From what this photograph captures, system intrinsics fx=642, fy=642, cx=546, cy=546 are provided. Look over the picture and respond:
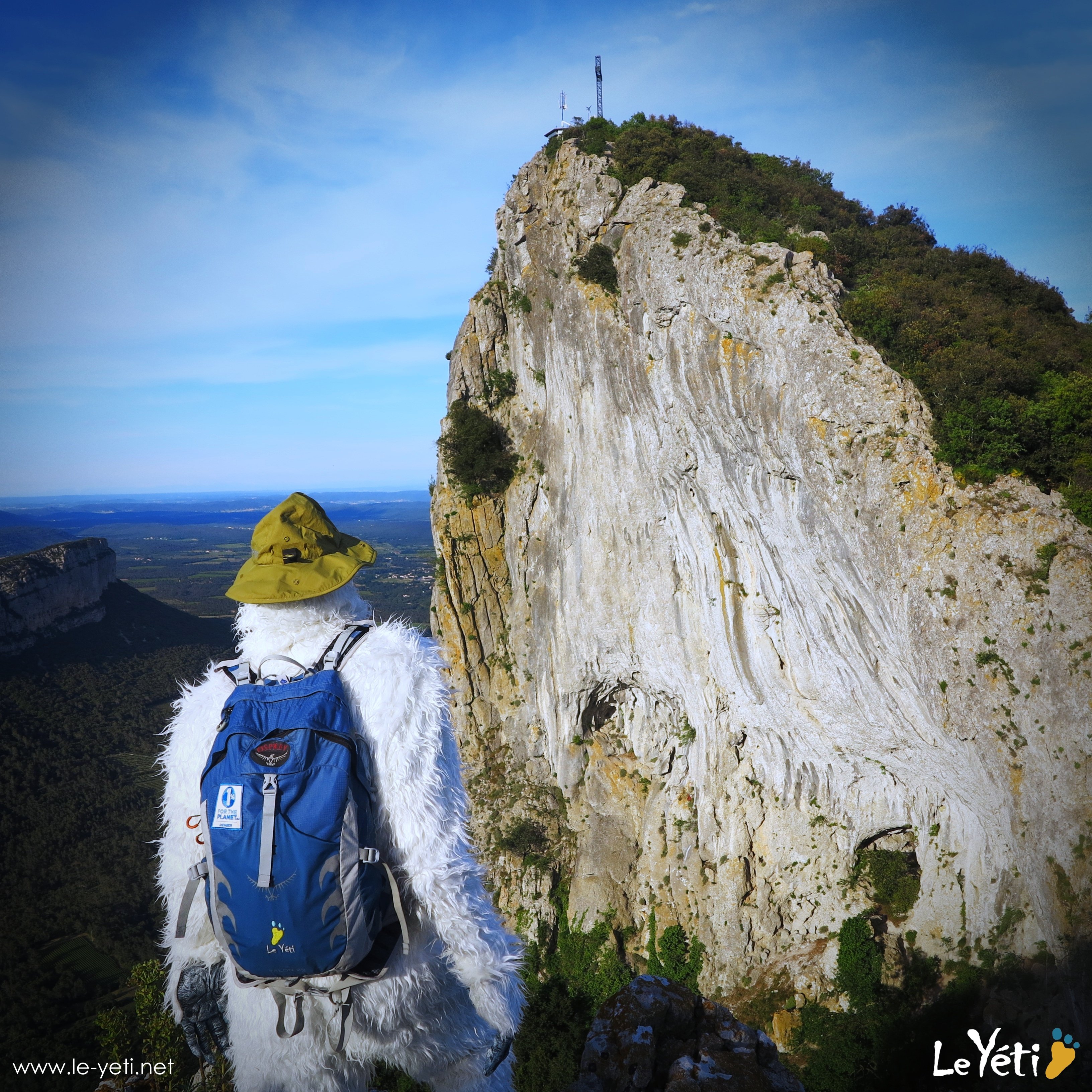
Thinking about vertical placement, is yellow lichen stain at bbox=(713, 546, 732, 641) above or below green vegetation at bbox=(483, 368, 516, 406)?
below

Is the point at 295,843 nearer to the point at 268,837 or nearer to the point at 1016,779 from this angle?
the point at 268,837

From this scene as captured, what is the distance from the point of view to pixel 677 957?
20922mm

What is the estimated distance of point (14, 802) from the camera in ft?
115

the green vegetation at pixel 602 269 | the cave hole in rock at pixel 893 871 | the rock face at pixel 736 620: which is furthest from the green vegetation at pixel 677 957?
the green vegetation at pixel 602 269

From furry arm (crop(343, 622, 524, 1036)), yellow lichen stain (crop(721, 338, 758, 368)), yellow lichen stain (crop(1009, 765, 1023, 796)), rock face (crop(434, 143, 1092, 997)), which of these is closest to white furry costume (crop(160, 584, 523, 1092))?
furry arm (crop(343, 622, 524, 1036))

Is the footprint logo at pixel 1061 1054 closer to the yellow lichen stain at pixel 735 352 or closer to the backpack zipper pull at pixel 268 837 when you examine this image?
the backpack zipper pull at pixel 268 837

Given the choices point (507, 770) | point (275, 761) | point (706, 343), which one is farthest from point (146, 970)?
point (507, 770)

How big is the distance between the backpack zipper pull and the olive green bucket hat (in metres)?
0.90

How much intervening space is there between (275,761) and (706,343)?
773 inches

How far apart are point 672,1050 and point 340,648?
4.40m

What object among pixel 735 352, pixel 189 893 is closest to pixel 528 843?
pixel 735 352

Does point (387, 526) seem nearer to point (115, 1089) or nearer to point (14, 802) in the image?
point (14, 802)

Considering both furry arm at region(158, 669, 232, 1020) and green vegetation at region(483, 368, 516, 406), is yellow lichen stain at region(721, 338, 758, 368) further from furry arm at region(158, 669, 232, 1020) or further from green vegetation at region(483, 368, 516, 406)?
furry arm at region(158, 669, 232, 1020)

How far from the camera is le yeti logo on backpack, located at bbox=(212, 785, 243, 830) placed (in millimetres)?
2881
